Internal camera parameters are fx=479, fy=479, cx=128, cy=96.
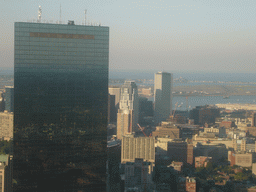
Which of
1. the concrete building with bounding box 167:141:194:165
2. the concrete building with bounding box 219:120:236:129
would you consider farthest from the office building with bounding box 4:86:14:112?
the concrete building with bounding box 219:120:236:129

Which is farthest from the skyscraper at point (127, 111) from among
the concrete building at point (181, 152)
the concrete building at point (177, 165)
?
the concrete building at point (177, 165)

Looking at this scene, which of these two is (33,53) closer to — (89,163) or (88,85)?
(88,85)

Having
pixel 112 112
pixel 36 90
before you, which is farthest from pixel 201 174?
pixel 112 112

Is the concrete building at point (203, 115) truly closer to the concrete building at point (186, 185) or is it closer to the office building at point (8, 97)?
the office building at point (8, 97)

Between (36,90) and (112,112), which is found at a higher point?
(36,90)

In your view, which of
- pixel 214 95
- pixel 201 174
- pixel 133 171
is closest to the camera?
pixel 133 171

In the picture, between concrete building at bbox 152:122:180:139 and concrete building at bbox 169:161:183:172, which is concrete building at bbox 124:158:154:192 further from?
concrete building at bbox 152:122:180:139

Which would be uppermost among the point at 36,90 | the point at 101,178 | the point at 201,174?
the point at 36,90
